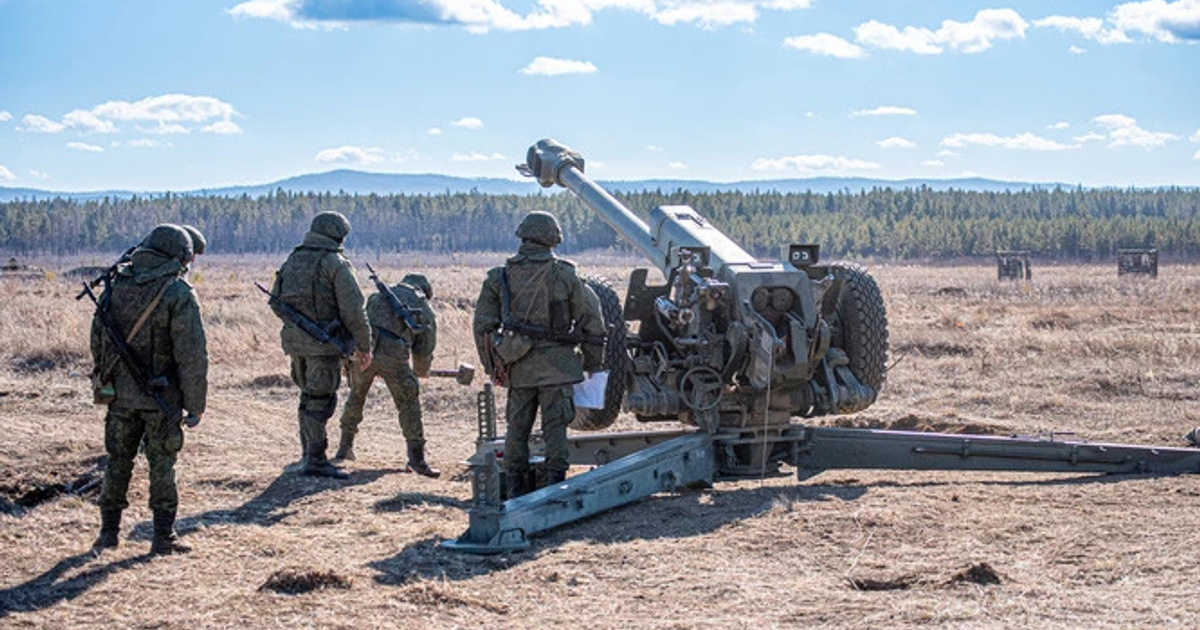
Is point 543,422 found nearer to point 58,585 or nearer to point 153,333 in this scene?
point 153,333

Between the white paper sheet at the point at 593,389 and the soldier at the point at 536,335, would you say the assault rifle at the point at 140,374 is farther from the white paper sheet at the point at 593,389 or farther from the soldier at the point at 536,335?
the white paper sheet at the point at 593,389

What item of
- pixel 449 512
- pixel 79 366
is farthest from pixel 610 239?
pixel 449 512

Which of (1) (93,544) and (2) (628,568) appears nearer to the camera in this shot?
(2) (628,568)

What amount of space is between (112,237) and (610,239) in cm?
4908

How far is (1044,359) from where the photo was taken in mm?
16266

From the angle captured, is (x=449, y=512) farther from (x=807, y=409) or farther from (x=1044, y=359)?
(x=1044, y=359)

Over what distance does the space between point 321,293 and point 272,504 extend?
4.71 feet

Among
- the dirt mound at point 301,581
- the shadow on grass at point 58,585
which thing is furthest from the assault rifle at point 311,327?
the dirt mound at point 301,581

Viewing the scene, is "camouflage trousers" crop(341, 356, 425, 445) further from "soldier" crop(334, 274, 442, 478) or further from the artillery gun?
the artillery gun

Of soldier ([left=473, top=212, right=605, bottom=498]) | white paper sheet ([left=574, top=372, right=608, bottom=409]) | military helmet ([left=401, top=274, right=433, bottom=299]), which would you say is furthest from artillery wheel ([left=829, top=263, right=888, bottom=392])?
military helmet ([left=401, top=274, right=433, bottom=299])

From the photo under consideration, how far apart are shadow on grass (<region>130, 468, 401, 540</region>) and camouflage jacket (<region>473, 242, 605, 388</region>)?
1577 mm

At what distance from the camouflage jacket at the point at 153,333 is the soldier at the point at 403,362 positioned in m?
3.06

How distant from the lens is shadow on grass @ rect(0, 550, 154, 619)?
21.2ft

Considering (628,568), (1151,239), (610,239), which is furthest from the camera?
(610,239)
